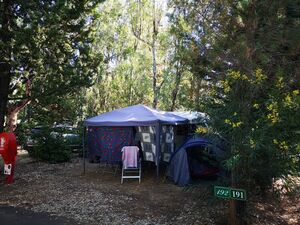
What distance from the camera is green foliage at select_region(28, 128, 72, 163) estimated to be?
1402 cm

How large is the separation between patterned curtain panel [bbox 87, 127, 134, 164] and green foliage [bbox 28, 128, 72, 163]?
109 inches

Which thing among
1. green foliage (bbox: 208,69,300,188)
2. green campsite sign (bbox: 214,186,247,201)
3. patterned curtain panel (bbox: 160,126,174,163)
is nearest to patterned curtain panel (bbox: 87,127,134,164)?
patterned curtain panel (bbox: 160,126,174,163)

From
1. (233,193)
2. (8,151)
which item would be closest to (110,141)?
(8,151)

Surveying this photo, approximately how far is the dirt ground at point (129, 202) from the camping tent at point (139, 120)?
1601 mm

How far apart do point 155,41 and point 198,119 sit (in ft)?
45.3

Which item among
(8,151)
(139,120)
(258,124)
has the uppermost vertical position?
(139,120)

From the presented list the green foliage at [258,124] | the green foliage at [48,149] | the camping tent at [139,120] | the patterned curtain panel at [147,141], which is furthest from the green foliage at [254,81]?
the green foliage at [48,149]

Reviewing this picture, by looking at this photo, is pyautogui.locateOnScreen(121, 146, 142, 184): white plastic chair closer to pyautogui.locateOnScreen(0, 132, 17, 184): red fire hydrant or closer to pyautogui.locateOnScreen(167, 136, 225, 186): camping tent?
pyautogui.locateOnScreen(167, 136, 225, 186): camping tent

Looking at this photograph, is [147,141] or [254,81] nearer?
[254,81]

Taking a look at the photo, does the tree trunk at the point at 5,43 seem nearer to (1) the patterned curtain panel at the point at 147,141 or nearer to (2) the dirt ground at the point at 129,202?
(2) the dirt ground at the point at 129,202

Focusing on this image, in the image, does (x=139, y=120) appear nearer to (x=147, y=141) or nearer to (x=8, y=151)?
(x=147, y=141)

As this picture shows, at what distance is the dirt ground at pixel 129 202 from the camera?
634 cm

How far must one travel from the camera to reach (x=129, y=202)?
7.57 meters

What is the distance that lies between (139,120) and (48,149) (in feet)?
18.9
